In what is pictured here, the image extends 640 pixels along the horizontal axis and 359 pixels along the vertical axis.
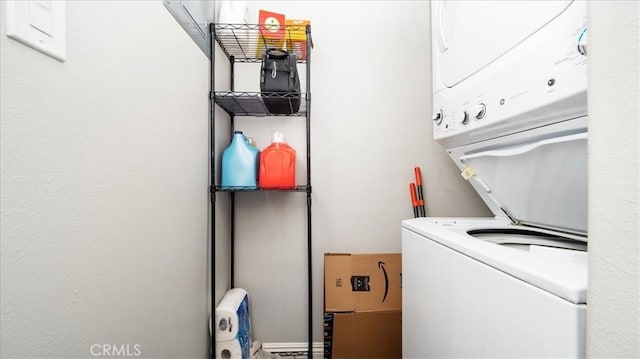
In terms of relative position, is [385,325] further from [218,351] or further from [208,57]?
[208,57]

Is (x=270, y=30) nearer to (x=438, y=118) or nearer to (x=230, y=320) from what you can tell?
(x=438, y=118)

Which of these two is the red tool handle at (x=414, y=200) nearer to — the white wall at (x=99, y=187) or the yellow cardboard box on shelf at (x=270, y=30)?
the yellow cardboard box on shelf at (x=270, y=30)

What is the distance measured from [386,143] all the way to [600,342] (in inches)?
64.0

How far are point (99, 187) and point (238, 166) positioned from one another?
0.84 meters

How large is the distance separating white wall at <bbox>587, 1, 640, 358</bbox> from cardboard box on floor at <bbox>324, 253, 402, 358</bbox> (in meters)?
1.41

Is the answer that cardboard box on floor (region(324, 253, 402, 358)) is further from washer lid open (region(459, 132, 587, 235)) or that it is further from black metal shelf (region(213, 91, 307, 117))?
black metal shelf (region(213, 91, 307, 117))

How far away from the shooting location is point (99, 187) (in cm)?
76

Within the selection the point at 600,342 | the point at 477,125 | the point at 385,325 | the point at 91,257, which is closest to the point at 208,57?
the point at 91,257

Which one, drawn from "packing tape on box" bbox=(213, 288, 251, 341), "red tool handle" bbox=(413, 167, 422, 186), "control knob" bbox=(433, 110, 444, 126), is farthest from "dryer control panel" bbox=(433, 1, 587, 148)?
"packing tape on box" bbox=(213, 288, 251, 341)

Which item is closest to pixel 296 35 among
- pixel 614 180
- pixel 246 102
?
pixel 246 102

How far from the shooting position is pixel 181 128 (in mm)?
1214

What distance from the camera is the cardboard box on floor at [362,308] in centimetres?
166

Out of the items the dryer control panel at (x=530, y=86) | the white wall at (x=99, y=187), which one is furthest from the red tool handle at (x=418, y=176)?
the white wall at (x=99, y=187)

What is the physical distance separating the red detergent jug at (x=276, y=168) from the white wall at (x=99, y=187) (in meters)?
0.42
